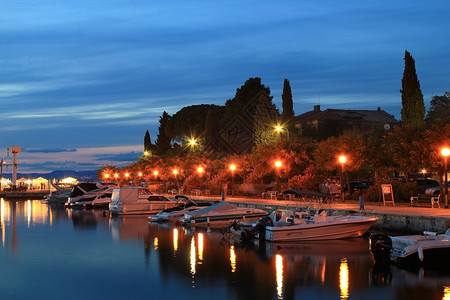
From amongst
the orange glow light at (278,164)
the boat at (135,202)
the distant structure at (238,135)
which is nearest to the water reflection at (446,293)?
the orange glow light at (278,164)

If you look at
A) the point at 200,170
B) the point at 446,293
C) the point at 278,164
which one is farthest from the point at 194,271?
the point at 200,170

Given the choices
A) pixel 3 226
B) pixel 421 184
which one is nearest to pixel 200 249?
pixel 3 226

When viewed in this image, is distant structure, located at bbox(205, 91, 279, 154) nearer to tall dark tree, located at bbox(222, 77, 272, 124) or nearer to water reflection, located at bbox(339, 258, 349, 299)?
tall dark tree, located at bbox(222, 77, 272, 124)

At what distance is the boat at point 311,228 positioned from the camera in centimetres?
2716

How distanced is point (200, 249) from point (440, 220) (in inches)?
416

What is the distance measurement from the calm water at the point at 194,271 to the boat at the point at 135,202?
529 inches

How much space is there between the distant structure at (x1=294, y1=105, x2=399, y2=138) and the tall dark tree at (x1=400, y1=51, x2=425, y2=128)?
2615 centimetres

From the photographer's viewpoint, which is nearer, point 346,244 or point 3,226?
point 346,244

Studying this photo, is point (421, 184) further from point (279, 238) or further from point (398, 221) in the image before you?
point (279, 238)

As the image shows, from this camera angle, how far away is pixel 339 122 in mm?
87750

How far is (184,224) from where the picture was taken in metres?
36.7

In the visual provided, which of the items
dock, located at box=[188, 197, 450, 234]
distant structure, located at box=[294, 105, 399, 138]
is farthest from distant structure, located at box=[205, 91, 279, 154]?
dock, located at box=[188, 197, 450, 234]

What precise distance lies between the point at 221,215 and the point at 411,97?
24.4 meters

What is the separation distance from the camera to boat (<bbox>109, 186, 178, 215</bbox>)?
46312 mm
